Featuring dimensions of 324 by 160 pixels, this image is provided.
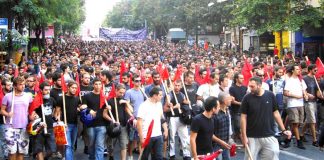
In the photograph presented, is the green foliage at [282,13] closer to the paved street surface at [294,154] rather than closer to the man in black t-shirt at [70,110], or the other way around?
the paved street surface at [294,154]

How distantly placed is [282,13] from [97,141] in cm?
1632

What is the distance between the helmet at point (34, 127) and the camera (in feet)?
26.0

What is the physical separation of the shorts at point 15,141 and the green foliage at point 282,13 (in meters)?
16.2

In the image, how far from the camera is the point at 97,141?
823cm

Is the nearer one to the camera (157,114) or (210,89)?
(157,114)

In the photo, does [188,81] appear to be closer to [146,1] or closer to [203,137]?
[203,137]

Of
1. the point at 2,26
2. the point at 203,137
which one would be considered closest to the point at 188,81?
the point at 203,137

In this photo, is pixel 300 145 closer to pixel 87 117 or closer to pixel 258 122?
pixel 258 122

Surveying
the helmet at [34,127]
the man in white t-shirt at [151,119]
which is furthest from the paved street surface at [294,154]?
the man in white t-shirt at [151,119]

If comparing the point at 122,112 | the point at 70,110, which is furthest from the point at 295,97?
the point at 70,110

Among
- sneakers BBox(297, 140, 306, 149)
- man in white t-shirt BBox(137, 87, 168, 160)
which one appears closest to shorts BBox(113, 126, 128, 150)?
man in white t-shirt BBox(137, 87, 168, 160)

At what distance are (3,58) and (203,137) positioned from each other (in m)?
18.4

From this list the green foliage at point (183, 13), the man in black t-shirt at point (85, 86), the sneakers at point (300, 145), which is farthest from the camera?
the green foliage at point (183, 13)

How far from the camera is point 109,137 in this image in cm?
867
